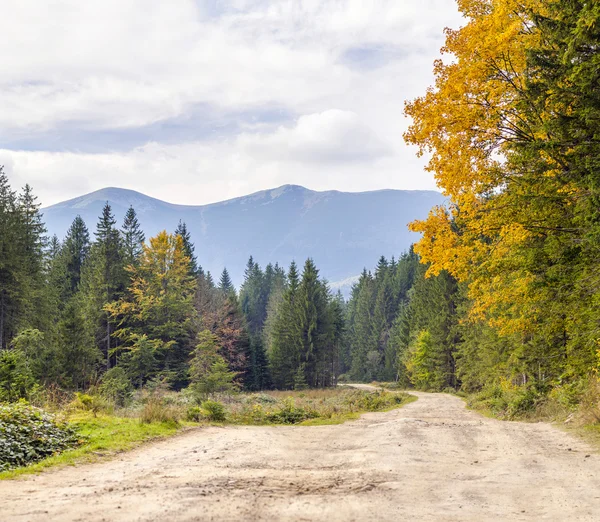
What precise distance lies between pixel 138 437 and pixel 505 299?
10.1 meters

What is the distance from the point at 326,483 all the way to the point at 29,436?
5.63 m

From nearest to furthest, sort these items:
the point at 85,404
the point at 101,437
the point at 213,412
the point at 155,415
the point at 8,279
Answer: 1. the point at 101,437
2. the point at 155,415
3. the point at 85,404
4. the point at 213,412
5. the point at 8,279

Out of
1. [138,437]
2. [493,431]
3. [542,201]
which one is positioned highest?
[542,201]

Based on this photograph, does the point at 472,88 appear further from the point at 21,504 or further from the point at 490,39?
the point at 21,504

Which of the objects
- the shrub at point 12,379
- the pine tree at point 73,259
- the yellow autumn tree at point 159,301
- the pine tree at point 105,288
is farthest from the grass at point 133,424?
the pine tree at point 73,259

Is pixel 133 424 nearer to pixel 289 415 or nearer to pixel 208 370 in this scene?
pixel 289 415

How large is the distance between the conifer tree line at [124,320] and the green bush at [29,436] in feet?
14.4

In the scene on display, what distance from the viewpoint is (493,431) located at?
11883mm

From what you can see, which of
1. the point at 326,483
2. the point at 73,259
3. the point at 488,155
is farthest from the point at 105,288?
the point at 326,483

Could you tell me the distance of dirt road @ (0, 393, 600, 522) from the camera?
194 inches

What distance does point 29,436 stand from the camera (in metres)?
8.79

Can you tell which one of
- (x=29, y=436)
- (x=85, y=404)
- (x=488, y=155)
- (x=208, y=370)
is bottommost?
(x=208, y=370)

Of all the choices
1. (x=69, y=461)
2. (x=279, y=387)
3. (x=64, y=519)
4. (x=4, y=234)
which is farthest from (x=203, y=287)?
(x=64, y=519)

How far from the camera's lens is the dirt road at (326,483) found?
16.2ft
